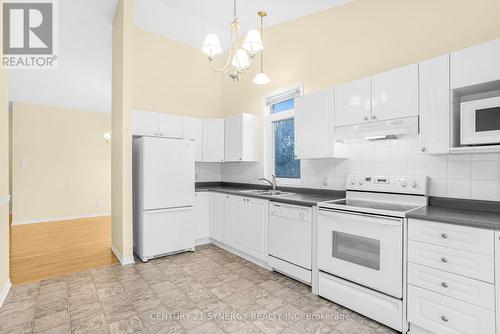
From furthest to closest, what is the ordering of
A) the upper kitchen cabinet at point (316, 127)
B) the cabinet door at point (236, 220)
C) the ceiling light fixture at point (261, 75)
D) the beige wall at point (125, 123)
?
the cabinet door at point (236, 220)
the beige wall at point (125, 123)
the ceiling light fixture at point (261, 75)
the upper kitchen cabinet at point (316, 127)

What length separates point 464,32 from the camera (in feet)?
7.19

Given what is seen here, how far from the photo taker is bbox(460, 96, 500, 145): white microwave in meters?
1.80

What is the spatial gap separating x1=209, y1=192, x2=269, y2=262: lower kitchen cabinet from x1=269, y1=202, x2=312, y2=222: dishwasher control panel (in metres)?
0.13

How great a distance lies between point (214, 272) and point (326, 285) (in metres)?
1.33

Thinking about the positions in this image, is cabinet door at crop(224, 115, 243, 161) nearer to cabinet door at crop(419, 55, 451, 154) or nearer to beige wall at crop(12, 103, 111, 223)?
cabinet door at crop(419, 55, 451, 154)

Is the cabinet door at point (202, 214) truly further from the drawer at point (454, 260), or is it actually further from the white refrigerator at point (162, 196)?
the drawer at point (454, 260)

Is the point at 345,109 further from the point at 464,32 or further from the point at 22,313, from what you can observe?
the point at 22,313

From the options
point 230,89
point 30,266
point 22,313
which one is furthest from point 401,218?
point 30,266

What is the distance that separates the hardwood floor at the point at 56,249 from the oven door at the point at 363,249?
9.20 feet

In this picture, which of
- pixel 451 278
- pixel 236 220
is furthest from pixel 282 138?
pixel 451 278

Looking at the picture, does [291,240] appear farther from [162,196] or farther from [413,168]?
[162,196]

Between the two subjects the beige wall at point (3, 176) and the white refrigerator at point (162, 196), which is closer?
the beige wall at point (3, 176)

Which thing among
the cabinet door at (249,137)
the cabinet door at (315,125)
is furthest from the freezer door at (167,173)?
the cabinet door at (315,125)

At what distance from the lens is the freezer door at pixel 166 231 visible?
11.3 feet
